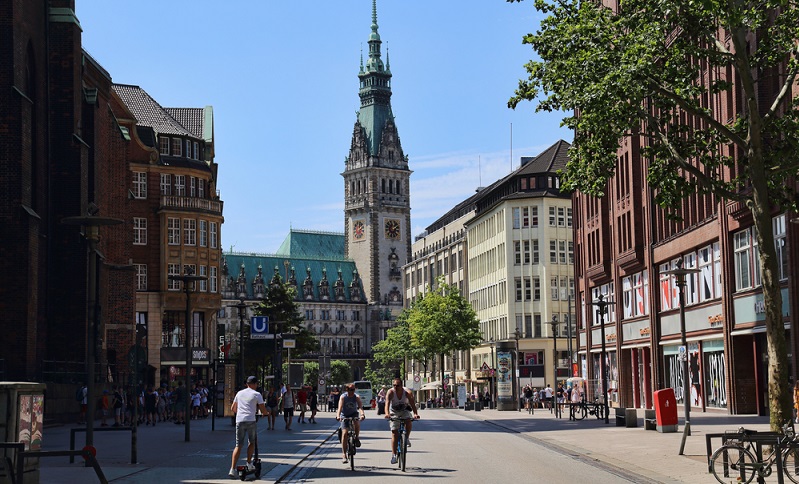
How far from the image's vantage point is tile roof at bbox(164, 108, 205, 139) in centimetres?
9679

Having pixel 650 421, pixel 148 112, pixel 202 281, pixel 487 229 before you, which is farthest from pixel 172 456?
pixel 487 229

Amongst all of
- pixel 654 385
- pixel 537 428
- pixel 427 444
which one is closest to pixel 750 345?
pixel 537 428

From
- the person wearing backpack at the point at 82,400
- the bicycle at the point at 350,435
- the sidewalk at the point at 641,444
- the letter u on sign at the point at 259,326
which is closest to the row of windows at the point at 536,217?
the letter u on sign at the point at 259,326

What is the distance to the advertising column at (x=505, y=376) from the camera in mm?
71562

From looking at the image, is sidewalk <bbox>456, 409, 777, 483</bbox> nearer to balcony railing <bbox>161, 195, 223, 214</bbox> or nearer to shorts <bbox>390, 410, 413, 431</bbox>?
shorts <bbox>390, 410, 413, 431</bbox>

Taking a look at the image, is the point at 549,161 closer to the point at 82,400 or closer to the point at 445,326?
the point at 445,326

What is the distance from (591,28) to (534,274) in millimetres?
86939

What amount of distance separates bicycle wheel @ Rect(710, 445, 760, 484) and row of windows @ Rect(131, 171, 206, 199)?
232ft

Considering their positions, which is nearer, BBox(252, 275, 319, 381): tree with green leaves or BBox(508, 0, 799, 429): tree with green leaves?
BBox(508, 0, 799, 429): tree with green leaves

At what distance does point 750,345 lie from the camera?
157ft

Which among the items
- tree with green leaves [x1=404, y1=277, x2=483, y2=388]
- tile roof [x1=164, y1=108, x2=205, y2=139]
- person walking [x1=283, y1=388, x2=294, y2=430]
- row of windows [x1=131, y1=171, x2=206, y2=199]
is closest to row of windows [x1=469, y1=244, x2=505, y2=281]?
tree with green leaves [x1=404, y1=277, x2=483, y2=388]

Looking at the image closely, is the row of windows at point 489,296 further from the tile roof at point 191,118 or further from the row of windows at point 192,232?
the row of windows at point 192,232

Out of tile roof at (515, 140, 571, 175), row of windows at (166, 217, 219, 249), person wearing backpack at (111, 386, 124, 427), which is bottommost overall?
person wearing backpack at (111, 386, 124, 427)

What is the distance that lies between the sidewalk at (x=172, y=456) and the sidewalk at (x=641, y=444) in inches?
272
